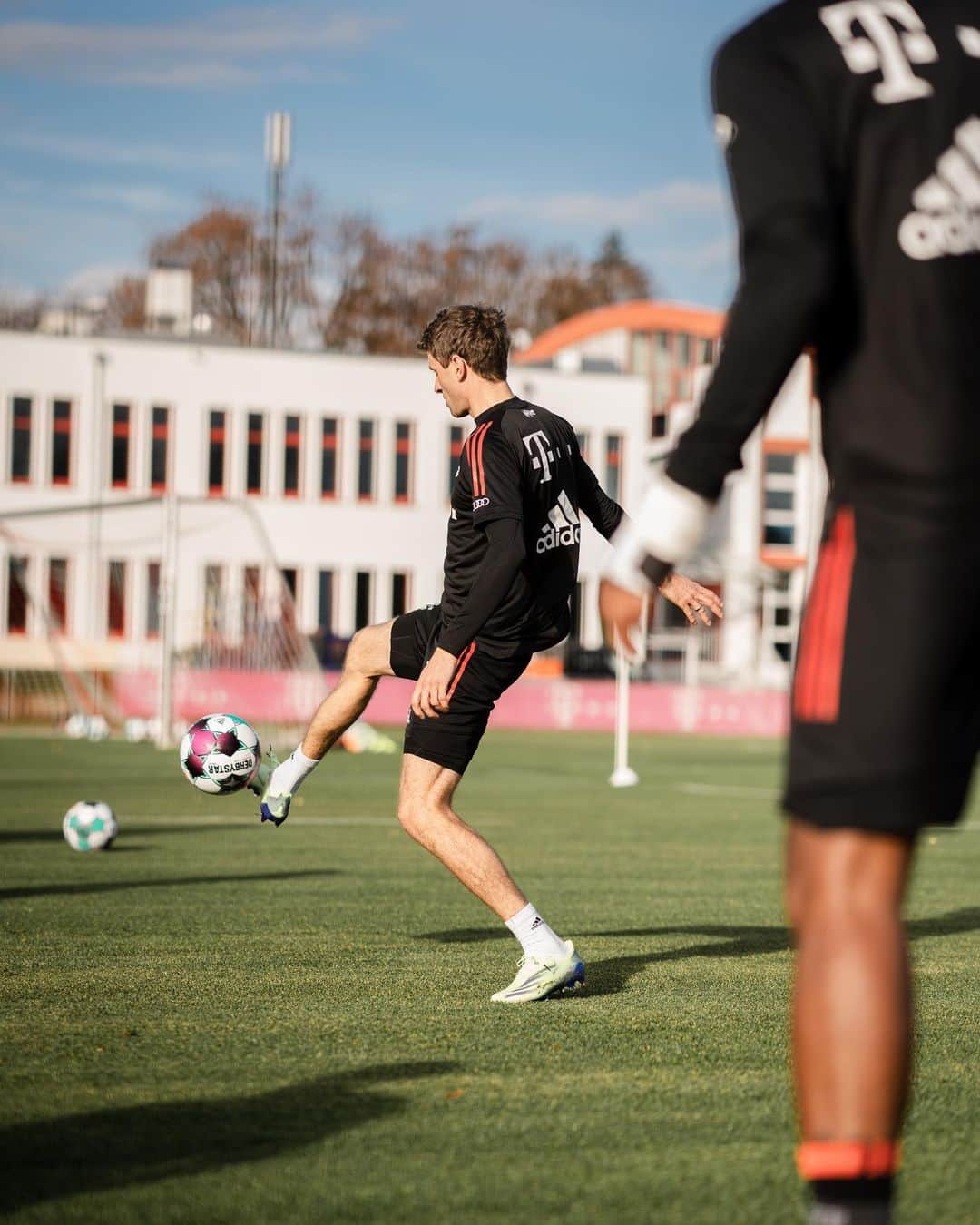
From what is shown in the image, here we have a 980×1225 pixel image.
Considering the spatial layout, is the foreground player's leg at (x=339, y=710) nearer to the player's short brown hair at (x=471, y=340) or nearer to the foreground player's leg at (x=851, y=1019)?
the player's short brown hair at (x=471, y=340)

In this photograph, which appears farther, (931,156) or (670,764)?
(670,764)

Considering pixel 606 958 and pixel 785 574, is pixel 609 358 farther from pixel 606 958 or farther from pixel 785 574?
pixel 606 958

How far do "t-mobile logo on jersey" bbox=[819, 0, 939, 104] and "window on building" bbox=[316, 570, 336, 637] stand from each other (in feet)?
165

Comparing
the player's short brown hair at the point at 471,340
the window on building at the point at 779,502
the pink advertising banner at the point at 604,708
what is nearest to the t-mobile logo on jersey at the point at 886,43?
the player's short brown hair at the point at 471,340

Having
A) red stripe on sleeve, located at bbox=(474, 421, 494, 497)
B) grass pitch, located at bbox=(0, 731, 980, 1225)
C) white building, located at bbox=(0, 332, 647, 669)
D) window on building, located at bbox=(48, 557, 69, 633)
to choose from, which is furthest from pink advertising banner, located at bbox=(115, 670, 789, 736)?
red stripe on sleeve, located at bbox=(474, 421, 494, 497)

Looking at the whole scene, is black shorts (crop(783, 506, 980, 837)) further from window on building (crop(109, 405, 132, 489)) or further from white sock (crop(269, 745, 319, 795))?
window on building (crop(109, 405, 132, 489))

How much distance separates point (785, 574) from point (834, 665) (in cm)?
5578

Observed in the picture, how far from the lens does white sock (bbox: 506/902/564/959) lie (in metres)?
5.71

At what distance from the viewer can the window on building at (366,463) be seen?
174 feet

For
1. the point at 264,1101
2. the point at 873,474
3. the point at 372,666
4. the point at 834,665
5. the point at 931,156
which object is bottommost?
the point at 264,1101

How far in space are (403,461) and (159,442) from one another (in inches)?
282

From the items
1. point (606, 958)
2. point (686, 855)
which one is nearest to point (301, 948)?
point (606, 958)

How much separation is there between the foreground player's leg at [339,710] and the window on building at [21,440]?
4444cm

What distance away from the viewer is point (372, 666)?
6.46 meters
